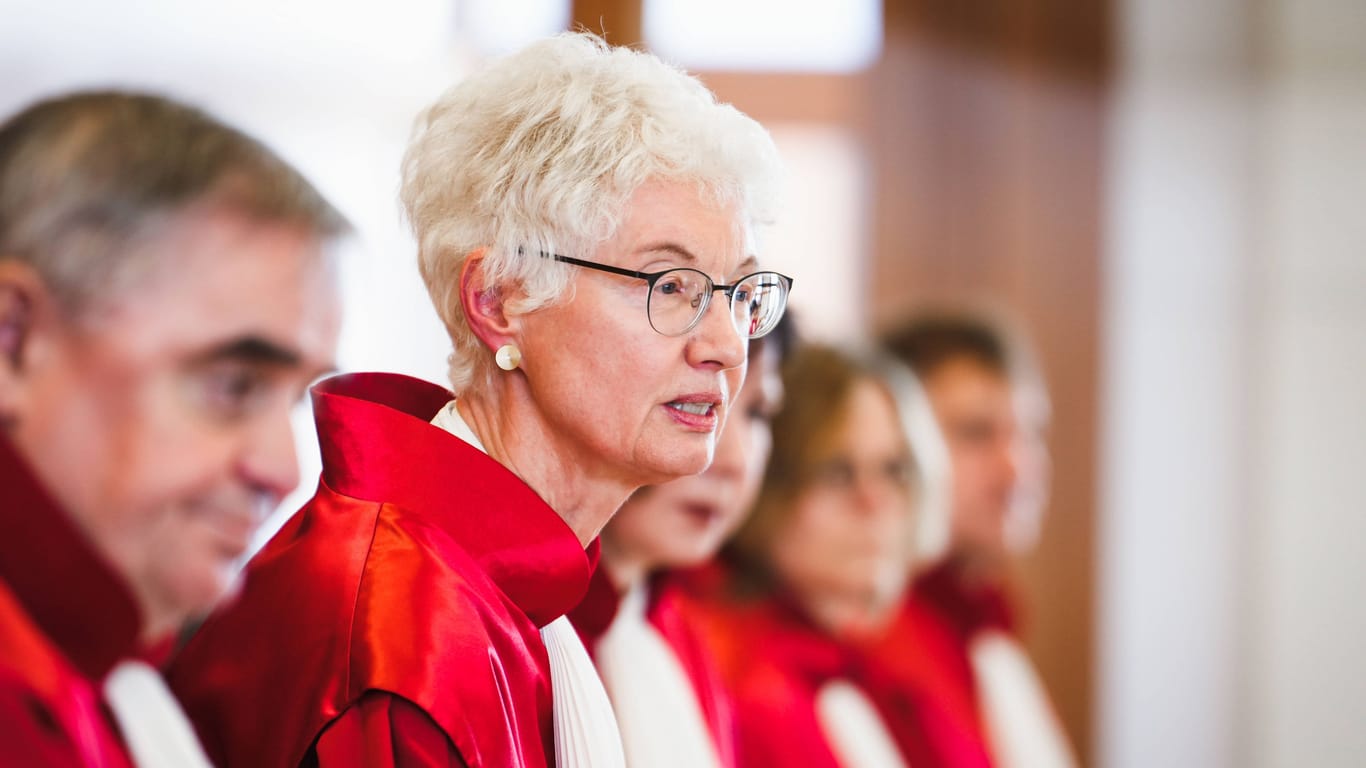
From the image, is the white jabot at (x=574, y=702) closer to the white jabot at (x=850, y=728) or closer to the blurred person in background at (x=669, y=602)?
the blurred person in background at (x=669, y=602)

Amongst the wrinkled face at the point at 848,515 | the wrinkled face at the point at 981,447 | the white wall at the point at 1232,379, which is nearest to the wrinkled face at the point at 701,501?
the wrinkled face at the point at 848,515

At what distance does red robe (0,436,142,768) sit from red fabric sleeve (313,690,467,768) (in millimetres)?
381

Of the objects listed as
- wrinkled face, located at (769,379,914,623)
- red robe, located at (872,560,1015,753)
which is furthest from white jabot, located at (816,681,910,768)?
red robe, located at (872,560,1015,753)

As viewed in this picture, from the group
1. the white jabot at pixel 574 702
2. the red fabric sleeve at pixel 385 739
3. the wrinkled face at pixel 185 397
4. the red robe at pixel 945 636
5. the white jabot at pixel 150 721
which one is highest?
the wrinkled face at pixel 185 397

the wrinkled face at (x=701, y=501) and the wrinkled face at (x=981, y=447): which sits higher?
the wrinkled face at (x=701, y=501)

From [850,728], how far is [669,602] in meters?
0.89

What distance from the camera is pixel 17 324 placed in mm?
1533

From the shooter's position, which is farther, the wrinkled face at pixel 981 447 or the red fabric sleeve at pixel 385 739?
the wrinkled face at pixel 981 447

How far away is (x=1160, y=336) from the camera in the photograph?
19.7ft

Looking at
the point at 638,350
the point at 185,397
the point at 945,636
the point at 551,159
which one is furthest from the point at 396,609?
the point at 945,636

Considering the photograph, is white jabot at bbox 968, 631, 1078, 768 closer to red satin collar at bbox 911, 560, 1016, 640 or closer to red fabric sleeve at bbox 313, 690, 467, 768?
red satin collar at bbox 911, 560, 1016, 640

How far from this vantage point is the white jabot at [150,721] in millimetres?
1545

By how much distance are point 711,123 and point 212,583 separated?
3.12ft

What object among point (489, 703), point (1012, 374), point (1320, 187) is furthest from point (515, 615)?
point (1320, 187)
